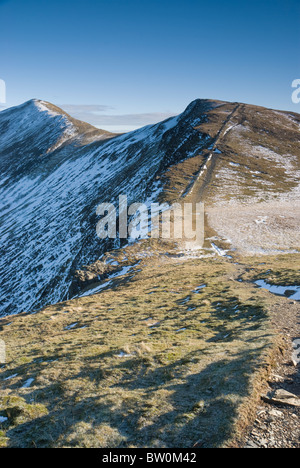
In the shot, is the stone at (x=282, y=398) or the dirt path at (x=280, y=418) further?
the stone at (x=282, y=398)

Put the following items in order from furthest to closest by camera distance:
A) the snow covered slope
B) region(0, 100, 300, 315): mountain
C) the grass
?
the snow covered slope → region(0, 100, 300, 315): mountain → the grass

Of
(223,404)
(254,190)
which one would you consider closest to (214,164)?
(254,190)

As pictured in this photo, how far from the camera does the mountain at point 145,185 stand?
157 ft

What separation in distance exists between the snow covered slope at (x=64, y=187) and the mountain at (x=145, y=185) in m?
0.31

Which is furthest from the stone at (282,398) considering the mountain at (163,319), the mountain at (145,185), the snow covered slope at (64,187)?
the snow covered slope at (64,187)

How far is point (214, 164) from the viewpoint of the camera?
216ft

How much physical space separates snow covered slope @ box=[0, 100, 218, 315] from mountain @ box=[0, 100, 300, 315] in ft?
1.03

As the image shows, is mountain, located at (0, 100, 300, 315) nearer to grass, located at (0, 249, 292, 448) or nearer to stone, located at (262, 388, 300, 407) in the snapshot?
grass, located at (0, 249, 292, 448)

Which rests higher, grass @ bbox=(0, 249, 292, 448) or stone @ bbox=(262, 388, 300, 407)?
stone @ bbox=(262, 388, 300, 407)

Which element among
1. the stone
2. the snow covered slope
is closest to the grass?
the stone

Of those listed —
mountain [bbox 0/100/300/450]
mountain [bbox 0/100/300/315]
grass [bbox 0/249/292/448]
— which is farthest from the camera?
mountain [bbox 0/100/300/315]

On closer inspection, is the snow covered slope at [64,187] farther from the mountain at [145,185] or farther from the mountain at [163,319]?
the mountain at [163,319]

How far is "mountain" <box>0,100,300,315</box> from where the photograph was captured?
4800 cm

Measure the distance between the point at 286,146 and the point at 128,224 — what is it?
199 feet
